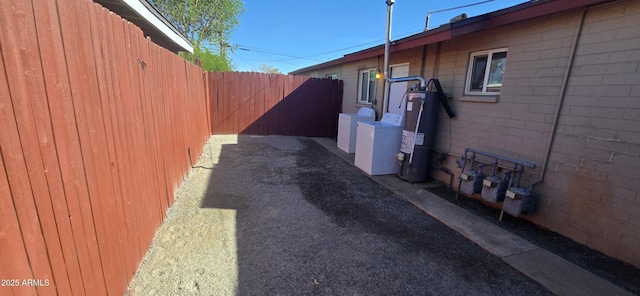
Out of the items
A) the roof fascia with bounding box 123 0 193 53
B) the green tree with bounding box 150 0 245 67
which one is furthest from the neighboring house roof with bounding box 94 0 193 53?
the green tree with bounding box 150 0 245 67

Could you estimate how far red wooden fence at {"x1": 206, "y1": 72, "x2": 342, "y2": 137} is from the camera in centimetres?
857

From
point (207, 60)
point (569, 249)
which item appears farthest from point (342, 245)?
point (207, 60)

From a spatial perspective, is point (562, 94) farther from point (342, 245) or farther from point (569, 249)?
point (342, 245)

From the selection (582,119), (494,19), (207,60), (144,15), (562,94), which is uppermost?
(207,60)

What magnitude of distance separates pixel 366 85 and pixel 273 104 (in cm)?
316

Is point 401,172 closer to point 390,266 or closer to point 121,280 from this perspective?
point 390,266

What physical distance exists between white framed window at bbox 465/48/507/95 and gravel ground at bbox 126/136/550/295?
2.06 m

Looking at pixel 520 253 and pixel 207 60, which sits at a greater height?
pixel 207 60

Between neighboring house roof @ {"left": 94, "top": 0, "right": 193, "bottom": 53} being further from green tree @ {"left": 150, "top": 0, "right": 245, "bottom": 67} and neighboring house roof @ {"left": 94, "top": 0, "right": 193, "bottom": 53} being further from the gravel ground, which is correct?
green tree @ {"left": 150, "top": 0, "right": 245, "bottom": 67}

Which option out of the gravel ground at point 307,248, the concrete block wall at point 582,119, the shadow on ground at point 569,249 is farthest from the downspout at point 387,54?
the shadow on ground at point 569,249

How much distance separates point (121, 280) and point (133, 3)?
2.77m

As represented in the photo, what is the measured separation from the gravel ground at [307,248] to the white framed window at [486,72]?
206cm

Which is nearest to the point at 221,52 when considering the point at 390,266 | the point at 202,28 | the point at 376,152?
the point at 202,28

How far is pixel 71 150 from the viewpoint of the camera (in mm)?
1384
